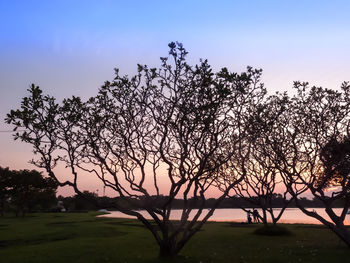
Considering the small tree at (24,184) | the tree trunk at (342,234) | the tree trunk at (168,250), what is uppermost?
the small tree at (24,184)

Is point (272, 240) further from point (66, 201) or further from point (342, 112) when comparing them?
point (66, 201)

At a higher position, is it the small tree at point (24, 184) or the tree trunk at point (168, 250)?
the small tree at point (24, 184)

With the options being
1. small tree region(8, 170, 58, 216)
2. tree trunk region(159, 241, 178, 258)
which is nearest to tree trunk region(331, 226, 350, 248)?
tree trunk region(159, 241, 178, 258)

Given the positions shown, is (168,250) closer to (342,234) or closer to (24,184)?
(342,234)

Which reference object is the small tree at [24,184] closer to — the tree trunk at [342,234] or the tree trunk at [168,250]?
the tree trunk at [168,250]

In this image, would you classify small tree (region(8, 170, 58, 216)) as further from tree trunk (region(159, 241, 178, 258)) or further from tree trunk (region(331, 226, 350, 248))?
tree trunk (region(331, 226, 350, 248))

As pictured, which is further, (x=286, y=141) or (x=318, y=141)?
(x=286, y=141)

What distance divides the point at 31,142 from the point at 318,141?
20057 mm

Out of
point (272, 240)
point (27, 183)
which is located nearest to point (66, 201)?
point (27, 183)

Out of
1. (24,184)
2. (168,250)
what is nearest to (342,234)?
(168,250)

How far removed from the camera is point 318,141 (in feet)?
79.7

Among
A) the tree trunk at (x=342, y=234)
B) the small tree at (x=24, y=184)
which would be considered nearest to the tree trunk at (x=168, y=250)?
the tree trunk at (x=342, y=234)

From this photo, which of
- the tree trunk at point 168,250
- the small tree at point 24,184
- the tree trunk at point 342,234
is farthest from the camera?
the small tree at point 24,184

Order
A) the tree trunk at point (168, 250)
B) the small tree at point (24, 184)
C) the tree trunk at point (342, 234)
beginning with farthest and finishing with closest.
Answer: the small tree at point (24, 184), the tree trunk at point (342, 234), the tree trunk at point (168, 250)
